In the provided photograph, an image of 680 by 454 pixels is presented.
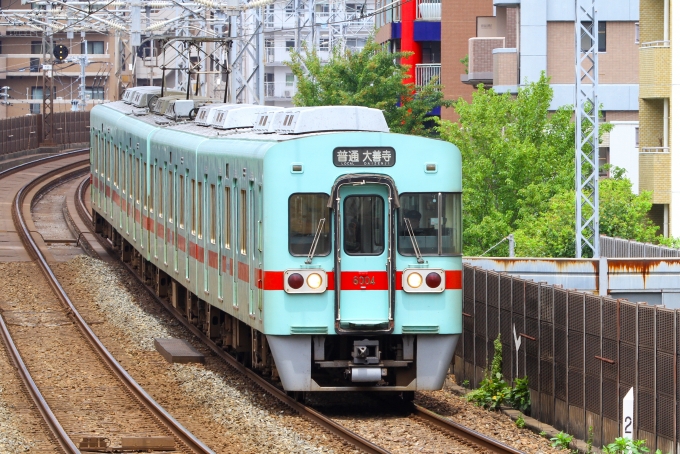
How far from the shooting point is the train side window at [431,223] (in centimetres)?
1228

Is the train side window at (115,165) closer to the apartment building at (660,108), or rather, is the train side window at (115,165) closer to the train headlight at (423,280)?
the apartment building at (660,108)

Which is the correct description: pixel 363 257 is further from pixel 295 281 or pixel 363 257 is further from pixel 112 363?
pixel 112 363

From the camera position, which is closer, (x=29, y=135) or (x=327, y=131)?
(x=327, y=131)

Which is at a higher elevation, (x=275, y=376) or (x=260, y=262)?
(x=260, y=262)

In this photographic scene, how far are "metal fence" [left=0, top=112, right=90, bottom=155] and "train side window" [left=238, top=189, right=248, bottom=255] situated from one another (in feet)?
108

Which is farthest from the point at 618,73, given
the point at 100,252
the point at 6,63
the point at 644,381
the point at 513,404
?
the point at 6,63

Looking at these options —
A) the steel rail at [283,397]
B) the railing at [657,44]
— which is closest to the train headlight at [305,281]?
the steel rail at [283,397]

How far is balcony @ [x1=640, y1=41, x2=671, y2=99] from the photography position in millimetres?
24453

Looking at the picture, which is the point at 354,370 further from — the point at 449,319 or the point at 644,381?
the point at 644,381

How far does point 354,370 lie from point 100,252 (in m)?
16.0

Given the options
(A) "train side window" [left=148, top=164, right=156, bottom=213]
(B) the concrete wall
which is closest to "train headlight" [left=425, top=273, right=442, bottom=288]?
(A) "train side window" [left=148, top=164, right=156, bottom=213]

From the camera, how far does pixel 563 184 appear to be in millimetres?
25125

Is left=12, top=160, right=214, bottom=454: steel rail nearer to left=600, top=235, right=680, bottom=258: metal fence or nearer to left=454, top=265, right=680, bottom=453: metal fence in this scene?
left=454, top=265, right=680, bottom=453: metal fence

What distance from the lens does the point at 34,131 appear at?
49.7 m
